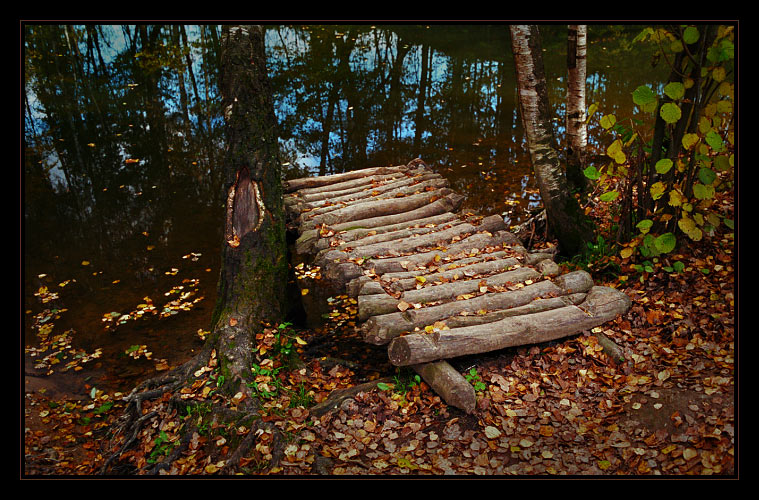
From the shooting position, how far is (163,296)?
25.6ft

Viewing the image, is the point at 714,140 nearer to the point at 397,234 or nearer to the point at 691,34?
the point at 691,34

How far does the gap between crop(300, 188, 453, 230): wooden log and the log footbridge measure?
1 cm

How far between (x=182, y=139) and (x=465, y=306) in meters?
10.2

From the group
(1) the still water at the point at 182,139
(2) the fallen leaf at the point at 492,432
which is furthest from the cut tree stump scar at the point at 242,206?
(2) the fallen leaf at the point at 492,432

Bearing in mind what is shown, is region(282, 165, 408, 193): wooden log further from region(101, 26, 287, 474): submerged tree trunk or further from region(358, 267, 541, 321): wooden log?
region(358, 267, 541, 321): wooden log

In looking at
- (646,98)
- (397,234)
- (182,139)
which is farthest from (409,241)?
(182,139)

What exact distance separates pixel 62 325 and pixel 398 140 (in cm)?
814

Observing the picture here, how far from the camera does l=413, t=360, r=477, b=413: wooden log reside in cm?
446

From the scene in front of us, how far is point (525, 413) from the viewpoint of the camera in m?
4.40

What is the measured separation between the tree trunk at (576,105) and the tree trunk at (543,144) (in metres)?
0.95

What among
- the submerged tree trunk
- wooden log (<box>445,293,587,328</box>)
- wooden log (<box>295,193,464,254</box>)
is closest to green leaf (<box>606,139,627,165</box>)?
wooden log (<box>445,293,587,328</box>)

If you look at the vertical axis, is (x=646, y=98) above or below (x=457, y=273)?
above

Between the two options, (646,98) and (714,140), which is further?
(646,98)

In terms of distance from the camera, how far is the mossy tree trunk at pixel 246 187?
574 centimetres
